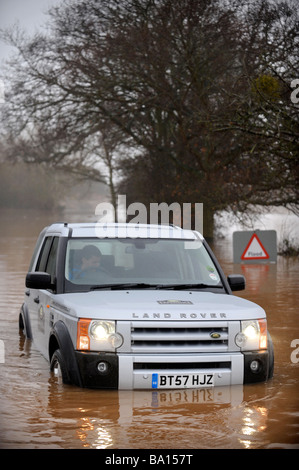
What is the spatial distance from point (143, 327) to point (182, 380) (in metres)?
0.57

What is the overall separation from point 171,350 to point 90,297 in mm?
1045

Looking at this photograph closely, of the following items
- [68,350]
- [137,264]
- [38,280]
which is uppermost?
[137,264]

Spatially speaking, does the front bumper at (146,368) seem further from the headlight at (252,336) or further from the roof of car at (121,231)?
the roof of car at (121,231)

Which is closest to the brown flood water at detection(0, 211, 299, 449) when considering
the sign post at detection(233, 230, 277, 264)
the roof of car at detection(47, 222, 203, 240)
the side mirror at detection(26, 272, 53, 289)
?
the side mirror at detection(26, 272, 53, 289)

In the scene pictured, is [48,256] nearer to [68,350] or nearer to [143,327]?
[68,350]

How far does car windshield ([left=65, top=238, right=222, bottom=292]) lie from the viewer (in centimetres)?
882

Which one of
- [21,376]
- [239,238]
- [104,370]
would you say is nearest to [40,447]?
[104,370]

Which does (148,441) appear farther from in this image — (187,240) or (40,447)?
(187,240)

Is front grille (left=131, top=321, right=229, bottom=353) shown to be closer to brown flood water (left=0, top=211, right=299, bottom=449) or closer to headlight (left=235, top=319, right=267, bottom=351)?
headlight (left=235, top=319, right=267, bottom=351)

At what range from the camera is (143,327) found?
7.59 meters

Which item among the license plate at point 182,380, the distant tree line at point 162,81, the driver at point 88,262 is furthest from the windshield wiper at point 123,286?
the distant tree line at point 162,81

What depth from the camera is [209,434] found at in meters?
6.81

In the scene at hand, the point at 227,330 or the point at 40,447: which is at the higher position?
the point at 227,330

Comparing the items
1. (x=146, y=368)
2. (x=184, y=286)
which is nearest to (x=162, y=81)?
(x=184, y=286)
